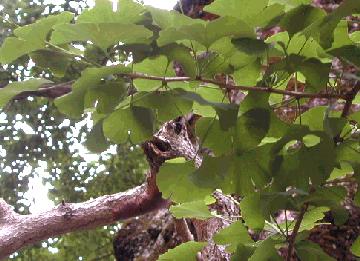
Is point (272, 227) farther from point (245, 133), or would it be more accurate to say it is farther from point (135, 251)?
point (135, 251)

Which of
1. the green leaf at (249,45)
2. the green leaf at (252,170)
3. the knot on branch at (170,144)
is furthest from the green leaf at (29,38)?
the knot on branch at (170,144)

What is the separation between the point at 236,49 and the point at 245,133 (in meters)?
0.13

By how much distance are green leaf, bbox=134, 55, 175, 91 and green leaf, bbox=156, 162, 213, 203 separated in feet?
0.54

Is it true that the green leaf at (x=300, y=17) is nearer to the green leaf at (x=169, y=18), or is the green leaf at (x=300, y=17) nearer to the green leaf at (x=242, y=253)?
the green leaf at (x=169, y=18)

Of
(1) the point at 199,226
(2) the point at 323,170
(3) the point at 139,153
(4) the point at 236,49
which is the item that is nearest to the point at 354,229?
(1) the point at 199,226

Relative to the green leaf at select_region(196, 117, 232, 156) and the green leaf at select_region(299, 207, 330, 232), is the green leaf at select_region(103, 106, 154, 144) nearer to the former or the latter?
the green leaf at select_region(196, 117, 232, 156)

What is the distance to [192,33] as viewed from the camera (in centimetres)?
76

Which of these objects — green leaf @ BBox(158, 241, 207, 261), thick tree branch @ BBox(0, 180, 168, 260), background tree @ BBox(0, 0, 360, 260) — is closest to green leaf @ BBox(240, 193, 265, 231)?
background tree @ BBox(0, 0, 360, 260)

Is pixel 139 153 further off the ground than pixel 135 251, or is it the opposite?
pixel 135 251

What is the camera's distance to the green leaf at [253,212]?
38.7 inches

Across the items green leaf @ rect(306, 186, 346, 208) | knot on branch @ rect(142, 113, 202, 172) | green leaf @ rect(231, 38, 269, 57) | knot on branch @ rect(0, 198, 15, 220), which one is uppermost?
green leaf @ rect(231, 38, 269, 57)

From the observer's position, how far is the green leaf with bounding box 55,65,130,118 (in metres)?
0.79

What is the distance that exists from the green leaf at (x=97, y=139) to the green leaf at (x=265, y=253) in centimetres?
29

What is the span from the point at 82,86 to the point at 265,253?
382 millimetres
